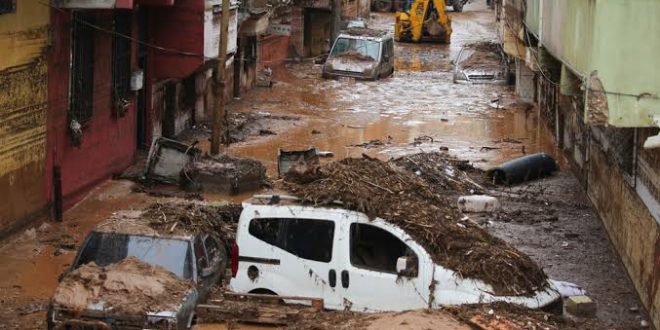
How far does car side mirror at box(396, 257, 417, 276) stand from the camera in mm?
11531

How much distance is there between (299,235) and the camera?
12.1 metres

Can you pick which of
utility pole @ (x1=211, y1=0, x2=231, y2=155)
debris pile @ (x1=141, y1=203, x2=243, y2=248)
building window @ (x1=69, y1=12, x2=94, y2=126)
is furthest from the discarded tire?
building window @ (x1=69, y1=12, x2=94, y2=126)

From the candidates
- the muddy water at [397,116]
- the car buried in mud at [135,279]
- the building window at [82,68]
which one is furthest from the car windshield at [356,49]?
the car buried in mud at [135,279]

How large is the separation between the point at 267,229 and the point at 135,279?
160cm

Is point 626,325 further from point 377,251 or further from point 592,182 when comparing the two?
point 592,182

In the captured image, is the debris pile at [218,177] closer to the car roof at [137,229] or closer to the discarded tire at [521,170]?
the discarded tire at [521,170]

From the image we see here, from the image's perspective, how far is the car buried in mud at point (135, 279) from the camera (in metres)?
10.8

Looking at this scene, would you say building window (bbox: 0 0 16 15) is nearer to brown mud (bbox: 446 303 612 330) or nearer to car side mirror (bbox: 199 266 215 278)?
car side mirror (bbox: 199 266 215 278)

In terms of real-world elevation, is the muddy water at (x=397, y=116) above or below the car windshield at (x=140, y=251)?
below

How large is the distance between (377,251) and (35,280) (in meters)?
5.49

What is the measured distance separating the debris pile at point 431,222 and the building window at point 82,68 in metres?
7.41

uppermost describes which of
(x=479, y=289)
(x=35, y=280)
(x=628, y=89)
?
(x=628, y=89)

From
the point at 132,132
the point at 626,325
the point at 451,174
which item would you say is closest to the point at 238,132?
the point at 132,132

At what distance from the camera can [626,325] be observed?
45.1ft
